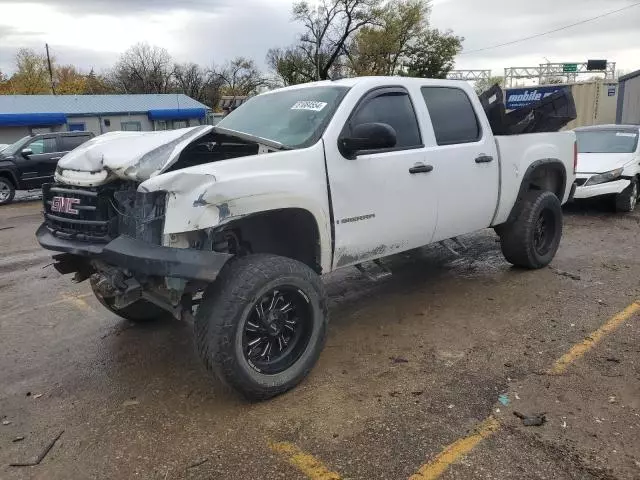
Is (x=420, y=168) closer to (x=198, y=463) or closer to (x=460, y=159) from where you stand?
(x=460, y=159)

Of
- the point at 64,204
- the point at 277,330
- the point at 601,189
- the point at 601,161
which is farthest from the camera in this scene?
the point at 601,161

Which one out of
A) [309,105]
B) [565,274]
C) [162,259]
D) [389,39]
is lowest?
[565,274]

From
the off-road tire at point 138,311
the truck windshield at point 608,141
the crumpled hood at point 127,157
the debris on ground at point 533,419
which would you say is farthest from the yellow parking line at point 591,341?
the truck windshield at point 608,141

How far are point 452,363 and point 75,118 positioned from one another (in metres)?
35.6

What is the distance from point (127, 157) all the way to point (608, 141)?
9576 millimetres

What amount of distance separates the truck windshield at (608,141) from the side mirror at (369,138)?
787 cm

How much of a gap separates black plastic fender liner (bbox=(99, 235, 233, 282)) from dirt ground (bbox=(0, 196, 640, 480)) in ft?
3.09

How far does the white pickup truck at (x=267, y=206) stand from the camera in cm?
309

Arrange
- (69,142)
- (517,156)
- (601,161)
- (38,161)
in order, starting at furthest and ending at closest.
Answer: (69,142) → (38,161) → (601,161) → (517,156)

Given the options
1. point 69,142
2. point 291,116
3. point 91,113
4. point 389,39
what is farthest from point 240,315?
point 389,39

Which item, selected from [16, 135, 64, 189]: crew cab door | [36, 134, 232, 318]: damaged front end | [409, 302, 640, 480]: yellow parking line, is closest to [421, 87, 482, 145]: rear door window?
[409, 302, 640, 480]: yellow parking line

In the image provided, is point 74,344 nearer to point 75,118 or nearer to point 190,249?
point 190,249

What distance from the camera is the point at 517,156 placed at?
17.6 feet

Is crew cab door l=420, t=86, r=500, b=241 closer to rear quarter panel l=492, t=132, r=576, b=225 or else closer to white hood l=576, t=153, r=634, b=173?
rear quarter panel l=492, t=132, r=576, b=225
